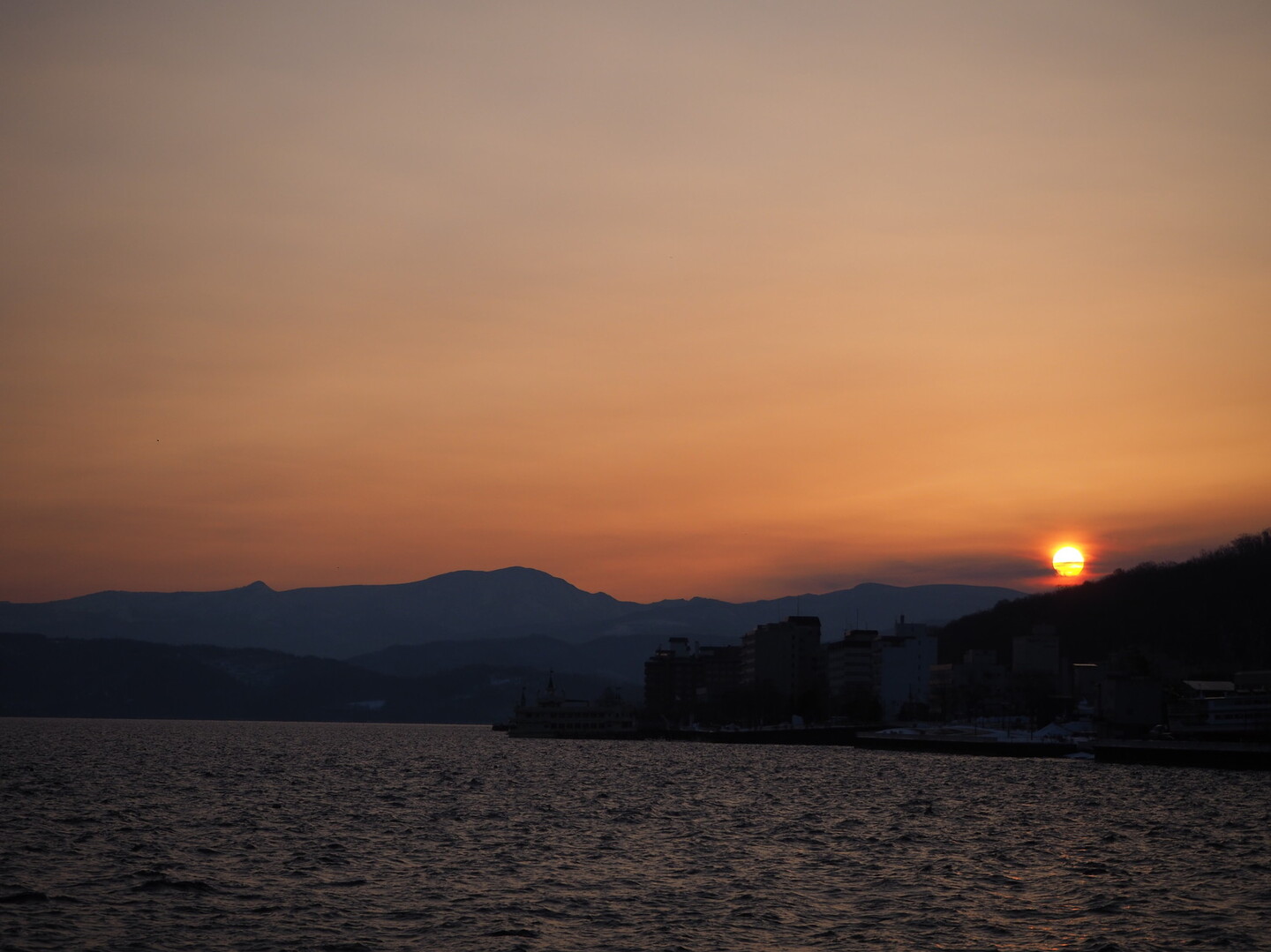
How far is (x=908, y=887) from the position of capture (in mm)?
47375

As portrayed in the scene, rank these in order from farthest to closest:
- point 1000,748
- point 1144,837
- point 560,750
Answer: point 560,750, point 1000,748, point 1144,837

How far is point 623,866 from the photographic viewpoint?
5200 centimetres

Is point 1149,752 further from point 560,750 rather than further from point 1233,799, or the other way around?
point 560,750

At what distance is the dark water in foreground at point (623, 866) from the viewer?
3897cm

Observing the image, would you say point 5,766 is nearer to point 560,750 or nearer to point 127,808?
point 127,808

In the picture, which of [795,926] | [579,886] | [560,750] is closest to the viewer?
[795,926]

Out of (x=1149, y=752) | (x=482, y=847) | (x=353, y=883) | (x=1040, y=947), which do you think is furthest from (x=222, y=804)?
(x=1149, y=752)

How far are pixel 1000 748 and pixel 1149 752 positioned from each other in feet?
95.3

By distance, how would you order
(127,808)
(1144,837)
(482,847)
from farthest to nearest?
(127,808)
(1144,837)
(482,847)

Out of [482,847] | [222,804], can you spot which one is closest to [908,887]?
[482,847]

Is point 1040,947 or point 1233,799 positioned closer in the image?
point 1040,947

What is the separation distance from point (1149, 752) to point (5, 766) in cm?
11801

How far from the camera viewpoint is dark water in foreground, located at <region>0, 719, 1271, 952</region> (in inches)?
1534

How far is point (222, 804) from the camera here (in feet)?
262
